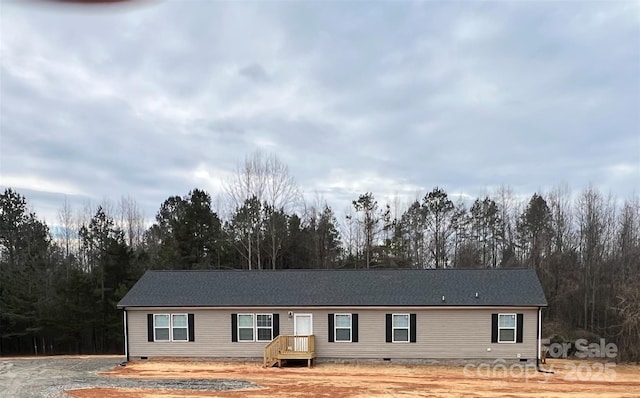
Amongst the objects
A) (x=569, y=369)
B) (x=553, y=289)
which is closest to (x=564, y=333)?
(x=553, y=289)

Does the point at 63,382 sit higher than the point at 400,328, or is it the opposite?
the point at 400,328

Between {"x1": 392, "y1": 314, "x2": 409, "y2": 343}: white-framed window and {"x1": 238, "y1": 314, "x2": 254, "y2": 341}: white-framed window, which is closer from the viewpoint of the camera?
{"x1": 392, "y1": 314, "x2": 409, "y2": 343}: white-framed window

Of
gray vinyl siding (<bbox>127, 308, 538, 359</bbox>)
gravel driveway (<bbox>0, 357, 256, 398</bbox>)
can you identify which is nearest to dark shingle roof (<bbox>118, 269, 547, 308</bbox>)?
gray vinyl siding (<bbox>127, 308, 538, 359</bbox>)

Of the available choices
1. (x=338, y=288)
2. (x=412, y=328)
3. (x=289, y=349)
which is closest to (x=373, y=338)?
(x=412, y=328)

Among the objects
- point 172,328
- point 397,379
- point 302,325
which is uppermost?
point 302,325

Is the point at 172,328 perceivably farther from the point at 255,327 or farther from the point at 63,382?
the point at 63,382

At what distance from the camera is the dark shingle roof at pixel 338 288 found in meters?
17.4

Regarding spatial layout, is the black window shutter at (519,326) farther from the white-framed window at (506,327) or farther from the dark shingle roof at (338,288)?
the dark shingle roof at (338,288)

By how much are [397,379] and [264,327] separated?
5.82 metres

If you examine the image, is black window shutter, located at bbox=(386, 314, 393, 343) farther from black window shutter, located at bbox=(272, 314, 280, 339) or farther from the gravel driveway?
the gravel driveway

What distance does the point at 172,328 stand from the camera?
1791 centimetres

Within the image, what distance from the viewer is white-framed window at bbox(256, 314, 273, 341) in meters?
17.7

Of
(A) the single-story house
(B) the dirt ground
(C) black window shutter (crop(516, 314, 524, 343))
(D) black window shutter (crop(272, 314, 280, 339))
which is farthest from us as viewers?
(D) black window shutter (crop(272, 314, 280, 339))

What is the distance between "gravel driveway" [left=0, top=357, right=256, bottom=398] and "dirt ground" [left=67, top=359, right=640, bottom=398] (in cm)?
57
